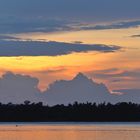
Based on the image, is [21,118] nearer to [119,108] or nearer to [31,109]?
[31,109]

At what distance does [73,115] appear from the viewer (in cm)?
19625

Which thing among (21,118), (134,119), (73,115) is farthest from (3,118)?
(134,119)

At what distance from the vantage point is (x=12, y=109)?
195 m

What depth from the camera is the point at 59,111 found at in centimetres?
19250

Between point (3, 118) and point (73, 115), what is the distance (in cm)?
1750
